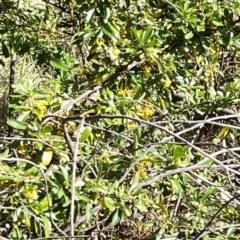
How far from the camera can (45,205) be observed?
4.67 feet

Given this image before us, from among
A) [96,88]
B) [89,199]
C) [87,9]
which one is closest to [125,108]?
[96,88]

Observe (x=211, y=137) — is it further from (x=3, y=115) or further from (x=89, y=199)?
(x=3, y=115)

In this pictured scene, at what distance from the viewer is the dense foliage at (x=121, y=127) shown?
1387mm

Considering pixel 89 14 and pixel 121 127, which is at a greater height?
pixel 89 14

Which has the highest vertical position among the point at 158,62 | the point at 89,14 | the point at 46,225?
the point at 89,14

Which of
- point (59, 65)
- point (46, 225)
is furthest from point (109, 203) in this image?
point (59, 65)

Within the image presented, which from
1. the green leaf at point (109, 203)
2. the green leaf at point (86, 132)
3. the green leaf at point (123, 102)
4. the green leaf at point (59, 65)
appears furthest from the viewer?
the green leaf at point (59, 65)

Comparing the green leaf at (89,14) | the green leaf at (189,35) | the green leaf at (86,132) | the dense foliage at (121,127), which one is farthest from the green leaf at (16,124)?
the green leaf at (189,35)

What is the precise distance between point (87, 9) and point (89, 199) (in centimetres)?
68

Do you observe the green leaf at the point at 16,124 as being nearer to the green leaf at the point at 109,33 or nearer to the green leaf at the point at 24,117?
the green leaf at the point at 24,117

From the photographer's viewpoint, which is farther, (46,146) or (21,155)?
(21,155)

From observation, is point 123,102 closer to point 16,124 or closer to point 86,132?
point 86,132

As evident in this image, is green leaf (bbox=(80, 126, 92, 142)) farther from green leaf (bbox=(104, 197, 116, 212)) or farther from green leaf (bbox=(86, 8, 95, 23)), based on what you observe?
green leaf (bbox=(86, 8, 95, 23))

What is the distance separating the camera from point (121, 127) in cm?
176
